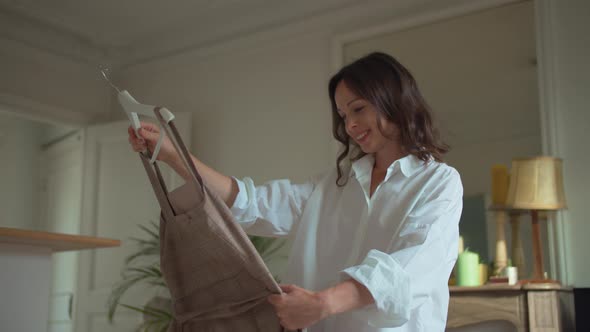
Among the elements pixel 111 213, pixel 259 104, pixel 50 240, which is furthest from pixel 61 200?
pixel 50 240

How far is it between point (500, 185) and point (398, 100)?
72.9 inches

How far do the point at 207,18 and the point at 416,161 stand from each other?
3.38m

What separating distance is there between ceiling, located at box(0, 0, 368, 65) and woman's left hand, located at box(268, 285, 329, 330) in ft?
10.5

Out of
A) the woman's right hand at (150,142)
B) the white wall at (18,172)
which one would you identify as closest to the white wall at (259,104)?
the white wall at (18,172)

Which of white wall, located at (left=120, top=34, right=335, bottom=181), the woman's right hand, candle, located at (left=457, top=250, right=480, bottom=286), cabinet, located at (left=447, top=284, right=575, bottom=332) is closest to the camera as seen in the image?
the woman's right hand

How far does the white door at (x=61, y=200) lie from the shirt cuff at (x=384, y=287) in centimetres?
464

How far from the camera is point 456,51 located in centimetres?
365

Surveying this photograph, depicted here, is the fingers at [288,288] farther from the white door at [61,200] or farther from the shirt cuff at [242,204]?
the white door at [61,200]

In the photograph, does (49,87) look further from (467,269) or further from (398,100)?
(398,100)

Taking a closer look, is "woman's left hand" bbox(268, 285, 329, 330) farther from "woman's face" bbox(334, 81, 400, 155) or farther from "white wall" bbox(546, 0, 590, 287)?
"white wall" bbox(546, 0, 590, 287)

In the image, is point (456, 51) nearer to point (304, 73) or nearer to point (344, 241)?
point (304, 73)

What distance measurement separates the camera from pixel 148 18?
4.66m

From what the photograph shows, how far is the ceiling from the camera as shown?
438 centimetres

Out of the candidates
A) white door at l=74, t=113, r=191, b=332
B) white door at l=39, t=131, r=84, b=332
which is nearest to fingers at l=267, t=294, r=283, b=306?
white door at l=74, t=113, r=191, b=332
